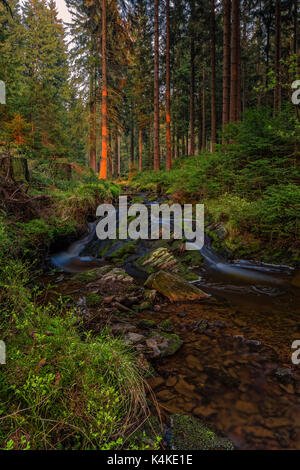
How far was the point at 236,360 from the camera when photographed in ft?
10.6

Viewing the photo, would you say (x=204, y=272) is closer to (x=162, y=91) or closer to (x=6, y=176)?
(x=6, y=176)

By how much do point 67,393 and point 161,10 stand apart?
25.7 metres

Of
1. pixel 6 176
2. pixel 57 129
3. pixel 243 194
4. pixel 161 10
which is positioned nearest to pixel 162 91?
pixel 161 10

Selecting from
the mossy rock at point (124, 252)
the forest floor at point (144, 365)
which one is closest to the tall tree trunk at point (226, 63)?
the mossy rock at point (124, 252)

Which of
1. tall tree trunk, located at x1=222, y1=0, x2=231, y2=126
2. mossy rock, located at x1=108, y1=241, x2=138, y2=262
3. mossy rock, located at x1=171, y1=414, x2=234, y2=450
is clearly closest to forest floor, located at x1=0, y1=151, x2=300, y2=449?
mossy rock, located at x1=171, y1=414, x2=234, y2=450

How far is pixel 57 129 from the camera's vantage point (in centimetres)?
1662

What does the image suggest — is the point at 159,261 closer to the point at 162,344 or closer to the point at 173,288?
the point at 173,288

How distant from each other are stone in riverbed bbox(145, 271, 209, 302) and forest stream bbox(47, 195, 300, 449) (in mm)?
176

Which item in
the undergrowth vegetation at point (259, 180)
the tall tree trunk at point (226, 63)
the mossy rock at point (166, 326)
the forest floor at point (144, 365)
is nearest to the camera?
the forest floor at point (144, 365)

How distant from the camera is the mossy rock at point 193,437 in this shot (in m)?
2.08

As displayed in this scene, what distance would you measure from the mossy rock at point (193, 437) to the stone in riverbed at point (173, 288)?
2.76 meters

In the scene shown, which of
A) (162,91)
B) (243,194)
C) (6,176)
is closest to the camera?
(6,176)

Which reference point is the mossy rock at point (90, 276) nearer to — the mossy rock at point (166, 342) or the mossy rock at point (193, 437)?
the mossy rock at point (166, 342)
